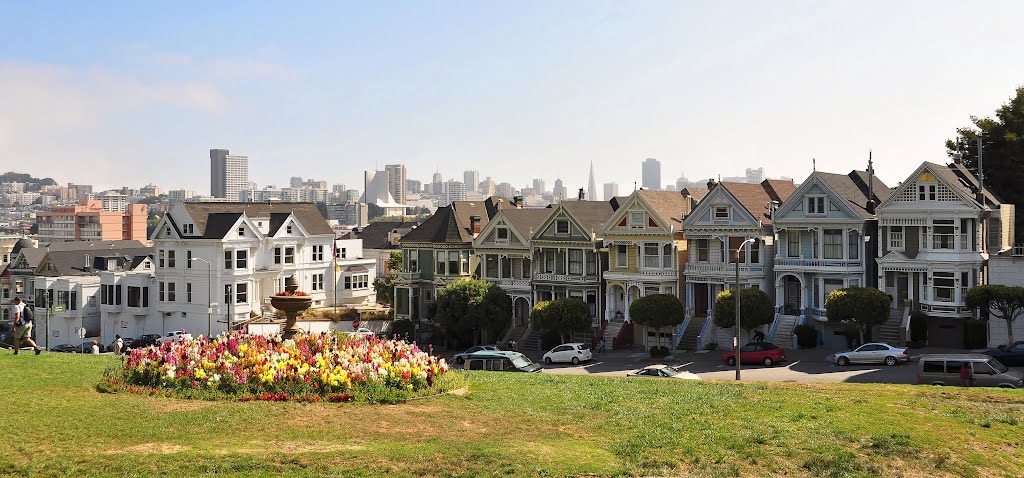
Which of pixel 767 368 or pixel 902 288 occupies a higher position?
pixel 902 288

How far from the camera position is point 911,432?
910 inches

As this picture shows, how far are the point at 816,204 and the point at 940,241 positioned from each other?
665cm

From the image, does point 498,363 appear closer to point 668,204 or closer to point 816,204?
point 816,204

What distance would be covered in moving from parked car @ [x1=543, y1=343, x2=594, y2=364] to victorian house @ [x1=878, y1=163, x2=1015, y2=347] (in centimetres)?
1556

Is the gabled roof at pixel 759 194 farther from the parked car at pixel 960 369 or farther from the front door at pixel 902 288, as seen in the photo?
the parked car at pixel 960 369

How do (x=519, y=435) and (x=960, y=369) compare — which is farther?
(x=960, y=369)

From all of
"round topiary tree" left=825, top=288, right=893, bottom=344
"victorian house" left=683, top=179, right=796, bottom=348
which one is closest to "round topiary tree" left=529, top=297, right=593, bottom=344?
"victorian house" left=683, top=179, right=796, bottom=348

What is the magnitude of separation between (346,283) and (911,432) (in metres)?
65.0

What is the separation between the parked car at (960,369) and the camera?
35375 millimetres

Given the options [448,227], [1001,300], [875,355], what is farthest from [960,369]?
[448,227]

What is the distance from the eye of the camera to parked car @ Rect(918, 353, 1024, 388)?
35375 millimetres

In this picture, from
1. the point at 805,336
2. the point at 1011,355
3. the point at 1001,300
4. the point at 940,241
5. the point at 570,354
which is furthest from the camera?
the point at 570,354

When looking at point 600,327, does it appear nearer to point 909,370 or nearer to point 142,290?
point 909,370

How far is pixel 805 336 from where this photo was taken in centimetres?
5331
